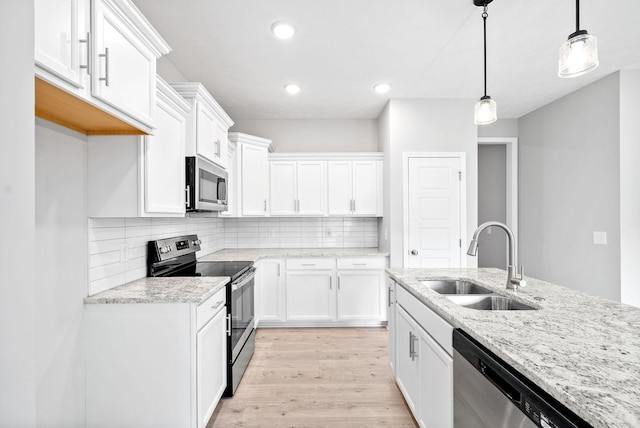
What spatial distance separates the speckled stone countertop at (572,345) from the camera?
71cm

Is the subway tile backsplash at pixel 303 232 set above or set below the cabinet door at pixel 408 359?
above

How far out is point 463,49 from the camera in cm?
256

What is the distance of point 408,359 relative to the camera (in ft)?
6.51

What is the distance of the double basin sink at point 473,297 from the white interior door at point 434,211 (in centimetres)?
150

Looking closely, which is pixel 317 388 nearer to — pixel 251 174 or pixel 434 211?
pixel 434 211

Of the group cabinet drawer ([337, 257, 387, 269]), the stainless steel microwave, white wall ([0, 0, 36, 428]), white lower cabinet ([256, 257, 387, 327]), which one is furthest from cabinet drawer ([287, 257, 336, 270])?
white wall ([0, 0, 36, 428])

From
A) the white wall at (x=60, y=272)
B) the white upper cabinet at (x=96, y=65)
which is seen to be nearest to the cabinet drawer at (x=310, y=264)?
Answer: the white wall at (x=60, y=272)

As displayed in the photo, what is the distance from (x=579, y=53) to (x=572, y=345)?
4.08 feet

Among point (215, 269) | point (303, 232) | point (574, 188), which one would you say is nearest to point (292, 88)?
point (303, 232)

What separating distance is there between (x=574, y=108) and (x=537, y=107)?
538mm

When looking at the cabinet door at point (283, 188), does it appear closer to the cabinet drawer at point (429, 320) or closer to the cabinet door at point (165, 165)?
the cabinet door at point (165, 165)

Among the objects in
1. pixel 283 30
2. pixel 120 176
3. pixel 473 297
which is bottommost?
pixel 473 297

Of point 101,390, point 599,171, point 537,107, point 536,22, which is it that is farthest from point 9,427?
point 537,107

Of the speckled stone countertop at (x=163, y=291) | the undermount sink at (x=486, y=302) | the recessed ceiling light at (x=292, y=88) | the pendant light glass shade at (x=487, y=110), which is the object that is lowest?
the undermount sink at (x=486, y=302)
